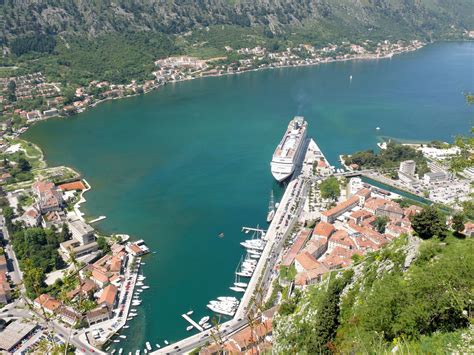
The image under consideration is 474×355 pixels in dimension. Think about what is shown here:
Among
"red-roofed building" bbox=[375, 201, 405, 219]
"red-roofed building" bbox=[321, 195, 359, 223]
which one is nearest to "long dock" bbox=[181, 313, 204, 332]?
"red-roofed building" bbox=[321, 195, 359, 223]

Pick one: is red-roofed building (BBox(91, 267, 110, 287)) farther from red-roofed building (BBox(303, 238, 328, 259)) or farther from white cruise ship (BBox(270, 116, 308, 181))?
white cruise ship (BBox(270, 116, 308, 181))

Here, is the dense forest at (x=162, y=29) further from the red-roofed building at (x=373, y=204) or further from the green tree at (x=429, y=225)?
the green tree at (x=429, y=225)

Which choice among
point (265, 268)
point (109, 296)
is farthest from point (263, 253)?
point (109, 296)

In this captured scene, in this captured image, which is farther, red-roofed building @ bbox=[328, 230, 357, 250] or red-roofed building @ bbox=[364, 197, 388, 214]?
red-roofed building @ bbox=[364, 197, 388, 214]

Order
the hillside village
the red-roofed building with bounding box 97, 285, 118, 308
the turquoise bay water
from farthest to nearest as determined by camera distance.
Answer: the turquoise bay water < the red-roofed building with bounding box 97, 285, 118, 308 < the hillside village

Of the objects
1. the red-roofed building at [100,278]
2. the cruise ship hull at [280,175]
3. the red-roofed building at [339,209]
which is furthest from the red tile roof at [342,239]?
the red-roofed building at [100,278]

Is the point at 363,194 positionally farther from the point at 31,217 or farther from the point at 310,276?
the point at 31,217

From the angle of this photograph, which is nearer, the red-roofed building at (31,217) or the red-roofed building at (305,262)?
the red-roofed building at (305,262)
